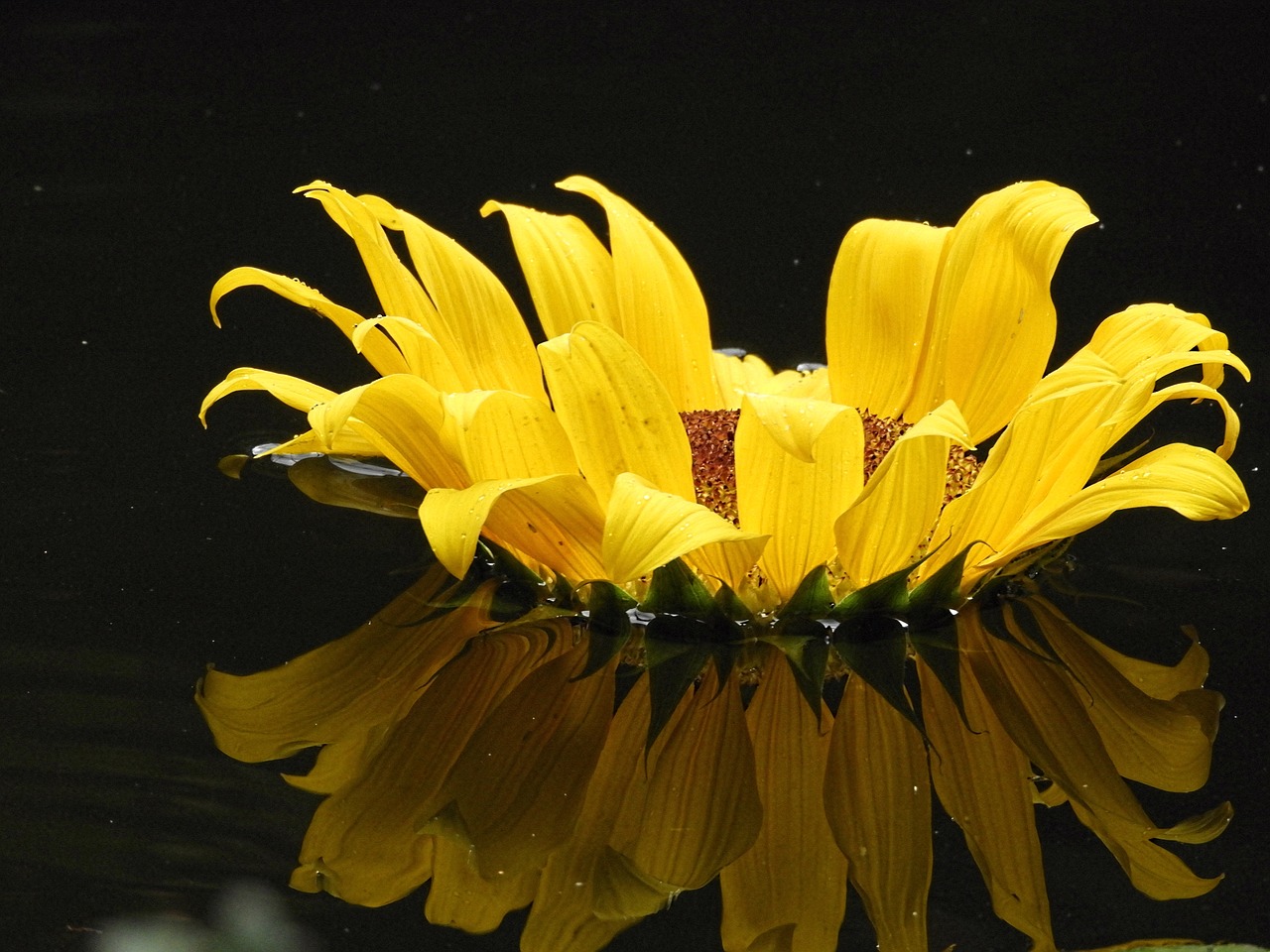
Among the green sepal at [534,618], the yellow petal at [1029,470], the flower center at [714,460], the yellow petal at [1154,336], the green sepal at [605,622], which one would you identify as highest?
the yellow petal at [1154,336]

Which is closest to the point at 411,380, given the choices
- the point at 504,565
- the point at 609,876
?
the point at 504,565

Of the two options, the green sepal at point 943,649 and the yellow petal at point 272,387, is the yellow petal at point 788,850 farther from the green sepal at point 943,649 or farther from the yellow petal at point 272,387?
the yellow petal at point 272,387

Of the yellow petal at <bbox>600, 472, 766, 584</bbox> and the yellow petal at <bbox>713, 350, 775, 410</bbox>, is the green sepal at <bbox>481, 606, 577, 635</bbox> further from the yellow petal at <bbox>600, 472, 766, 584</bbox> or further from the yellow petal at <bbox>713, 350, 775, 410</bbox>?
the yellow petal at <bbox>713, 350, 775, 410</bbox>

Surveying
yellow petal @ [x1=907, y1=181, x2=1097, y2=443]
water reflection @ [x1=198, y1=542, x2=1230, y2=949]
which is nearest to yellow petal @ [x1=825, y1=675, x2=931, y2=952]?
water reflection @ [x1=198, y1=542, x2=1230, y2=949]

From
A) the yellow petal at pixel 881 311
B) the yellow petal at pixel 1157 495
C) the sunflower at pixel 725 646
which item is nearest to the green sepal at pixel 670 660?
the sunflower at pixel 725 646

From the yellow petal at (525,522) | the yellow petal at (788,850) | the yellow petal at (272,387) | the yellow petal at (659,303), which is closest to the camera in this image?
the yellow petal at (788,850)

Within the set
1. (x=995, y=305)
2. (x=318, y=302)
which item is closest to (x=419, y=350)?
(x=318, y=302)
